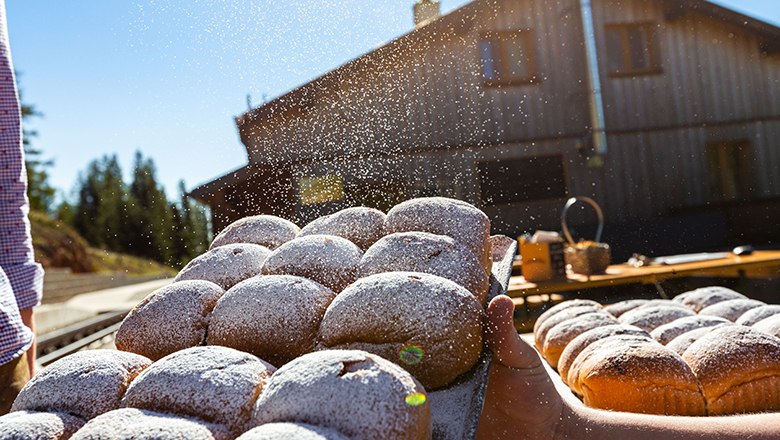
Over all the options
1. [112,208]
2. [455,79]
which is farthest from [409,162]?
[112,208]

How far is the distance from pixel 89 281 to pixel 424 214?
21.0 metres

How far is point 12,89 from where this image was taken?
2002 millimetres

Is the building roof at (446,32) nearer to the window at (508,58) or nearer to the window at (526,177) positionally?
the window at (508,58)

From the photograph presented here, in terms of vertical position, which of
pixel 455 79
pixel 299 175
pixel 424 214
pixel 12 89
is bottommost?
pixel 424 214

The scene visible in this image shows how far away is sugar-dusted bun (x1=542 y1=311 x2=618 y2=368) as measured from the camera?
2291 mm

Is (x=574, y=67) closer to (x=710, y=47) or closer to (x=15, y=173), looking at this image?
(x=710, y=47)

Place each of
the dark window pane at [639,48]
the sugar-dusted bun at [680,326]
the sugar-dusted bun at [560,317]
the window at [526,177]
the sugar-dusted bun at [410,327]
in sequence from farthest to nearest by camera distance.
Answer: the dark window pane at [639,48] < the window at [526,177] < the sugar-dusted bun at [560,317] < the sugar-dusted bun at [680,326] < the sugar-dusted bun at [410,327]

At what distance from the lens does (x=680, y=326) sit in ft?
7.16

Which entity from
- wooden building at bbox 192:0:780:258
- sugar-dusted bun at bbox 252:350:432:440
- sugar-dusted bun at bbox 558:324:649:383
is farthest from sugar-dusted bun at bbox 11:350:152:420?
wooden building at bbox 192:0:780:258

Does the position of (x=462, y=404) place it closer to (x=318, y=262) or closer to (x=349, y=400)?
(x=349, y=400)

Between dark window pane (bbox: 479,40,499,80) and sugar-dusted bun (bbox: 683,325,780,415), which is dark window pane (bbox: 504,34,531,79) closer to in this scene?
dark window pane (bbox: 479,40,499,80)

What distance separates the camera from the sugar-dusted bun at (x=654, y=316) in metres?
2.35

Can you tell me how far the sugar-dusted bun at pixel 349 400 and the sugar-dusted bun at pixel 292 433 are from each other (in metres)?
0.03

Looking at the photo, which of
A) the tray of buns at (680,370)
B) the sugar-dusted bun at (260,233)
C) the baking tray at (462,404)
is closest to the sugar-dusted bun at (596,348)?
the tray of buns at (680,370)
